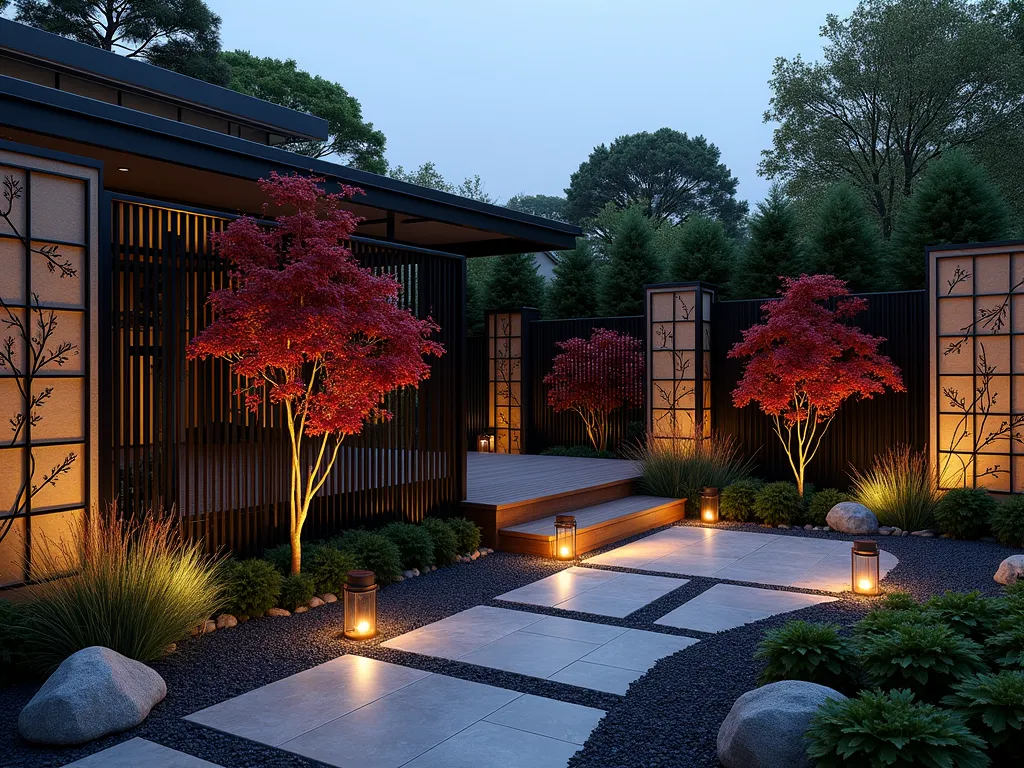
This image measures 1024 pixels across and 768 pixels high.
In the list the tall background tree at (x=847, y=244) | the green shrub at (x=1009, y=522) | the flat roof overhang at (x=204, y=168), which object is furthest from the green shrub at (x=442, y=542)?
the tall background tree at (x=847, y=244)

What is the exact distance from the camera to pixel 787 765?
298cm

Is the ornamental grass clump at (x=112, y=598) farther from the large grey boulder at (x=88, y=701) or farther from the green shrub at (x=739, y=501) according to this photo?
the green shrub at (x=739, y=501)

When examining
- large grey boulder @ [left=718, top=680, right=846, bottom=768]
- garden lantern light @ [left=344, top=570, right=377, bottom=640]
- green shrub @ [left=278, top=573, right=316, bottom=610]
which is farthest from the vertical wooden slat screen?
large grey boulder @ [left=718, top=680, right=846, bottom=768]

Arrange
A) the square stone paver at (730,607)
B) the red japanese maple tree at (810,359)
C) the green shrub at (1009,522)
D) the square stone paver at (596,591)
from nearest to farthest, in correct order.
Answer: the square stone paver at (730,607)
the square stone paver at (596,591)
the green shrub at (1009,522)
the red japanese maple tree at (810,359)

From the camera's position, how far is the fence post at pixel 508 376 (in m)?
13.7

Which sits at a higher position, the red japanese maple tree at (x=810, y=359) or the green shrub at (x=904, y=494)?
the red japanese maple tree at (x=810, y=359)

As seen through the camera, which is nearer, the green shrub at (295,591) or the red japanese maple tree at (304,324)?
the red japanese maple tree at (304,324)

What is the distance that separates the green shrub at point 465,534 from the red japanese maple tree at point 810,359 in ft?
12.3

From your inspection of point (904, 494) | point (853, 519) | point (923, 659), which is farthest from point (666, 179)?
point (923, 659)

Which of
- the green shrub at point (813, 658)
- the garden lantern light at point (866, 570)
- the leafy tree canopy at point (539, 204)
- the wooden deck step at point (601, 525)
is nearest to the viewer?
the green shrub at point (813, 658)

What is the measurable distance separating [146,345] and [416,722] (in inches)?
118

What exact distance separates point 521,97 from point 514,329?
11509 centimetres

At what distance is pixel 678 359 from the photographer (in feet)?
36.2

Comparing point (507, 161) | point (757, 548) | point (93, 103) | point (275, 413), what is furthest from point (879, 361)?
point (507, 161)
